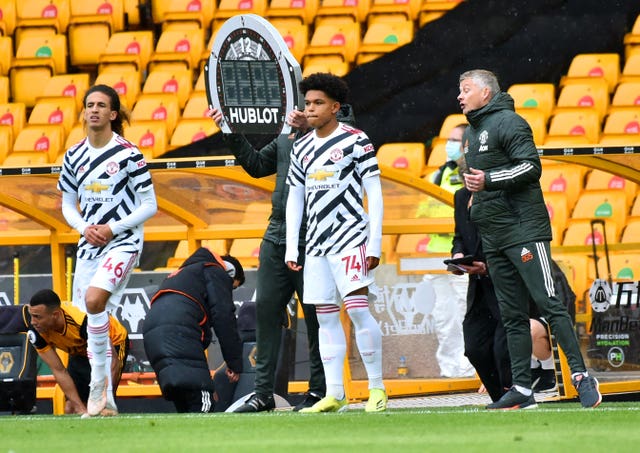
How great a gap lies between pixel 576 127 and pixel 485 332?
838 centimetres

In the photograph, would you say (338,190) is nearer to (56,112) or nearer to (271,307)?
(271,307)

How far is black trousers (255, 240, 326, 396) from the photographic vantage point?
9.34m

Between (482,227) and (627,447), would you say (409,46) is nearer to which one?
(482,227)

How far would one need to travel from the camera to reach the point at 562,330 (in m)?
8.28

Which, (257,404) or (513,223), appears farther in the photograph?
(257,404)

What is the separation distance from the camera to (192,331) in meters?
10.1

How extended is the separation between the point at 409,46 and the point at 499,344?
1008 cm

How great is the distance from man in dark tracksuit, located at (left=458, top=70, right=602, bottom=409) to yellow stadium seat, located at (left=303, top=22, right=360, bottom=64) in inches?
456

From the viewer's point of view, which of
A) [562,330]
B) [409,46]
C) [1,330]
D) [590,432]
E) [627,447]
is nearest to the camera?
[627,447]

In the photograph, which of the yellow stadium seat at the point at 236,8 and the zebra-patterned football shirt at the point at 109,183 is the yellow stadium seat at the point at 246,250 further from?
the yellow stadium seat at the point at 236,8

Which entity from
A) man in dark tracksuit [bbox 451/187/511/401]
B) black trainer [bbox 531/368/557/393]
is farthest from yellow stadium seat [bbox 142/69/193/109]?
man in dark tracksuit [bbox 451/187/511/401]

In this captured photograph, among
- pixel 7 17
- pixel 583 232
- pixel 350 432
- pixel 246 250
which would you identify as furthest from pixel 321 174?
pixel 7 17

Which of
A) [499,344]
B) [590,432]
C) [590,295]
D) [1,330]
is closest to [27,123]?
[1,330]

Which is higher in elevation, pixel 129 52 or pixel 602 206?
pixel 129 52
